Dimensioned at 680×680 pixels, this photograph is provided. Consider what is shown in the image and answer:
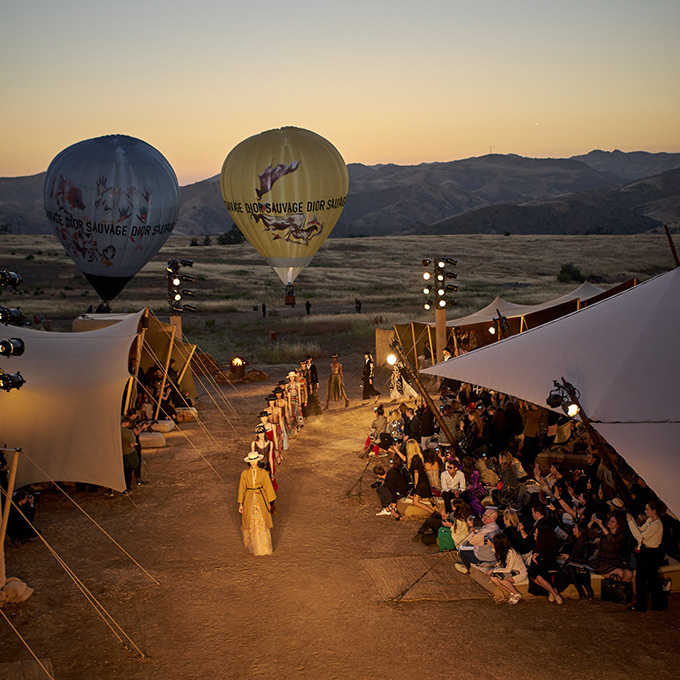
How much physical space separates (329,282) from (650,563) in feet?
175

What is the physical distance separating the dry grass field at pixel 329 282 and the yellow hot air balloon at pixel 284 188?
4.73 m

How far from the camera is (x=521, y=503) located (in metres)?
10.4

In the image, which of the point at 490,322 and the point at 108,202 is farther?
the point at 108,202

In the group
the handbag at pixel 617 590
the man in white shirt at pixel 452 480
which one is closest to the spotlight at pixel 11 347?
the man in white shirt at pixel 452 480

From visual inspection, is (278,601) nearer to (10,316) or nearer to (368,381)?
(10,316)

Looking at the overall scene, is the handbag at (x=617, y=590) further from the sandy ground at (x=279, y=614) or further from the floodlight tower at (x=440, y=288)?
the floodlight tower at (x=440, y=288)

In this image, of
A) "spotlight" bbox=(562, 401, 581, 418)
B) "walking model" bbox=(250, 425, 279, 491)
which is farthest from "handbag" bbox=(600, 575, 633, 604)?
"walking model" bbox=(250, 425, 279, 491)

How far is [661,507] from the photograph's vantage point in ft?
28.3

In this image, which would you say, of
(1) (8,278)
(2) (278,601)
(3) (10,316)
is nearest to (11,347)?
(1) (8,278)

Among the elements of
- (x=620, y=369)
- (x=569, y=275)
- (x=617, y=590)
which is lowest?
(x=617, y=590)

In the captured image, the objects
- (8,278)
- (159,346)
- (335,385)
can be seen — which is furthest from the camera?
(335,385)

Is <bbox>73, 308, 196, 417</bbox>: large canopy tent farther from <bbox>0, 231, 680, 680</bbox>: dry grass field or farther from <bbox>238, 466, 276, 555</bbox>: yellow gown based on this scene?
<bbox>238, 466, 276, 555</bbox>: yellow gown

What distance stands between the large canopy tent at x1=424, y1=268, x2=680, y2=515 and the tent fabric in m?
5.89

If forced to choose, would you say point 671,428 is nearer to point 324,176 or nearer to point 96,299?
point 324,176
